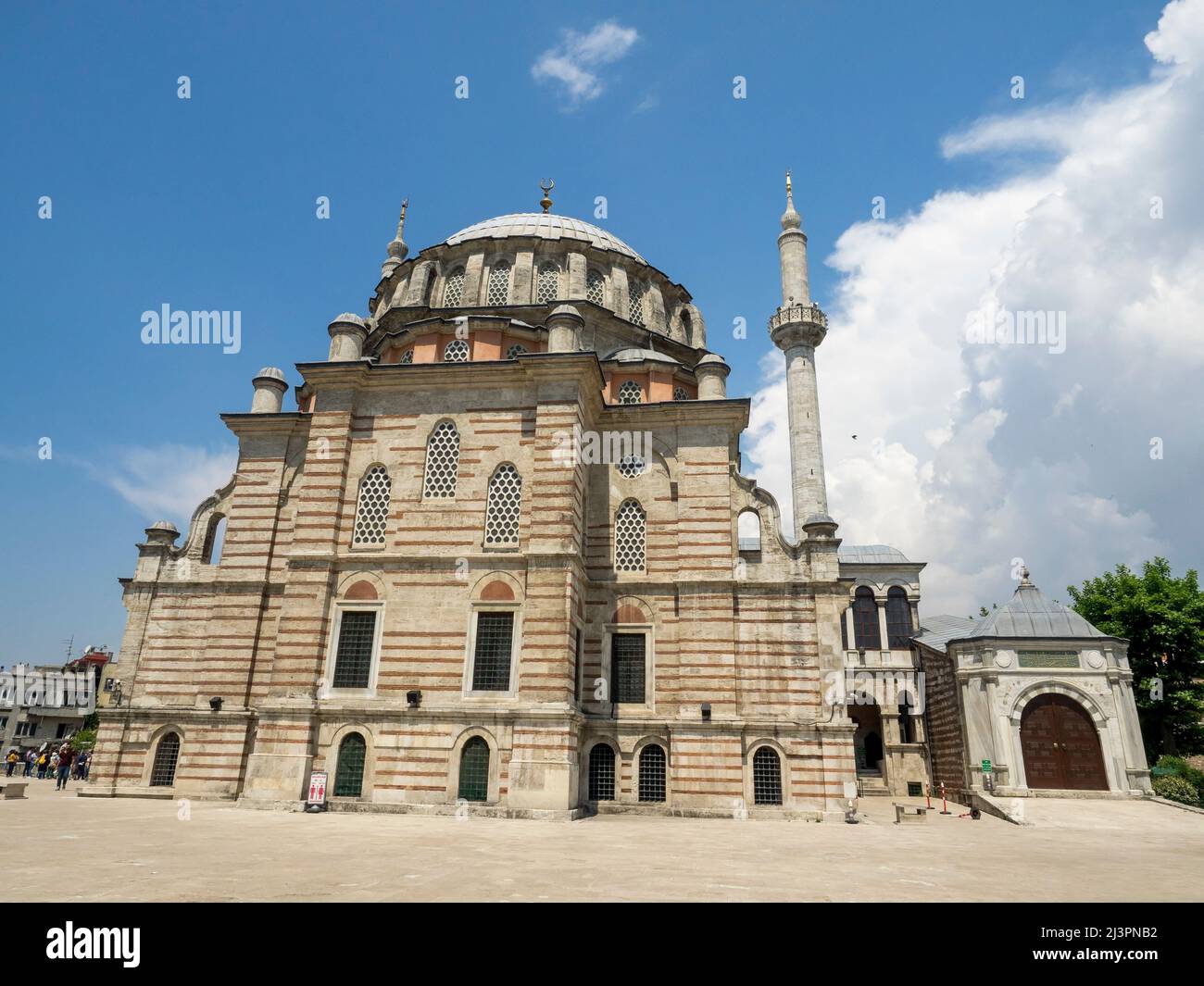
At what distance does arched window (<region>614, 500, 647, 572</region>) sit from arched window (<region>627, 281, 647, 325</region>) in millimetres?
8454

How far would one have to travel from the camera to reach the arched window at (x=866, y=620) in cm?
3647

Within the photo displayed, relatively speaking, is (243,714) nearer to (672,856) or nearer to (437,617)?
(437,617)

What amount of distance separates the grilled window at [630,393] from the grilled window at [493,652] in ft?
28.6

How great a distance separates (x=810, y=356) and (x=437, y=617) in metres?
20.4

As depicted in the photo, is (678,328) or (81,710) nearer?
(678,328)

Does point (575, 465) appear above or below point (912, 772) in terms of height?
above

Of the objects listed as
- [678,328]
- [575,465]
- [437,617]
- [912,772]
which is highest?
[678,328]

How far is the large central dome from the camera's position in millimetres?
27188

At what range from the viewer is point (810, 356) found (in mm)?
31359

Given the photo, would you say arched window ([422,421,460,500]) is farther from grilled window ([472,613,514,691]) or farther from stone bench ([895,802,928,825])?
stone bench ([895,802,928,825])

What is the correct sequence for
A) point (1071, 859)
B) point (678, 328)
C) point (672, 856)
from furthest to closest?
point (678, 328), point (1071, 859), point (672, 856)

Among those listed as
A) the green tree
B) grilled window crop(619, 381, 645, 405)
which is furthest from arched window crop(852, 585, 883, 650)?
grilled window crop(619, 381, 645, 405)

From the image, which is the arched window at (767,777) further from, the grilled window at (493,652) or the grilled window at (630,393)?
the grilled window at (630,393)

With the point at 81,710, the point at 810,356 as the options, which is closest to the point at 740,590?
the point at 810,356
